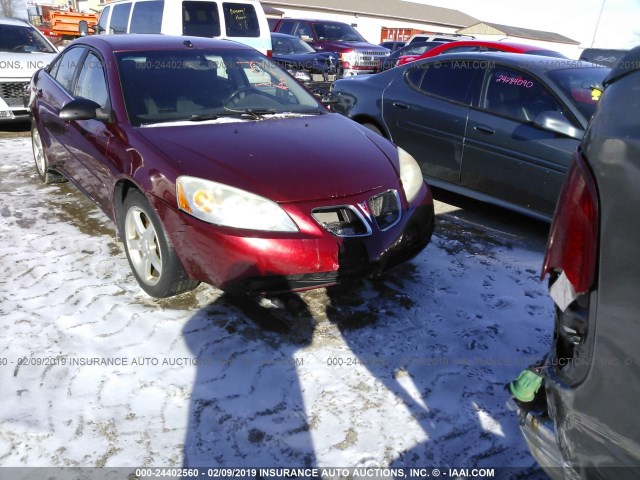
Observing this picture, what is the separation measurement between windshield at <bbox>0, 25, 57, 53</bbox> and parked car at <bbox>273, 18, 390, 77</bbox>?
6873 millimetres

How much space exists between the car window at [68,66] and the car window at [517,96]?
3.50m

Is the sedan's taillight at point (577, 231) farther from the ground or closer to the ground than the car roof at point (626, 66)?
closer to the ground

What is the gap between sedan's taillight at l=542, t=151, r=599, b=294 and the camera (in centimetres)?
140

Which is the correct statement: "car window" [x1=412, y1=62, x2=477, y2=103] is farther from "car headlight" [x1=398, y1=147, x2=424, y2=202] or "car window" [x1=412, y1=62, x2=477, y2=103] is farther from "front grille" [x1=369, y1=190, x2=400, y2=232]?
"front grille" [x1=369, y1=190, x2=400, y2=232]

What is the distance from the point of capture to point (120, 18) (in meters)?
10.2

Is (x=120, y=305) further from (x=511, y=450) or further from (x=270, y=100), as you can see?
(x=511, y=450)

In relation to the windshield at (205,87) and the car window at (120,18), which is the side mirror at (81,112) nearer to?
the windshield at (205,87)

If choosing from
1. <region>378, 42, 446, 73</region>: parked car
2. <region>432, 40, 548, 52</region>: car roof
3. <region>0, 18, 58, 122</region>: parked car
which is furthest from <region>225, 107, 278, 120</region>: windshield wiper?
<region>378, 42, 446, 73</region>: parked car

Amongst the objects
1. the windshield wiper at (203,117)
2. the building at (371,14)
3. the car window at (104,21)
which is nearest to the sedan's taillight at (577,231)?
the windshield wiper at (203,117)

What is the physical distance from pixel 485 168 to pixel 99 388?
3619mm

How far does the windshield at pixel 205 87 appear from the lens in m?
3.67

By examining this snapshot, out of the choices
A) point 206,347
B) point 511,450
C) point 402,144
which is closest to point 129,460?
point 206,347

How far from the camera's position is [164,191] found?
3.00m

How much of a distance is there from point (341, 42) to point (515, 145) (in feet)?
36.7
